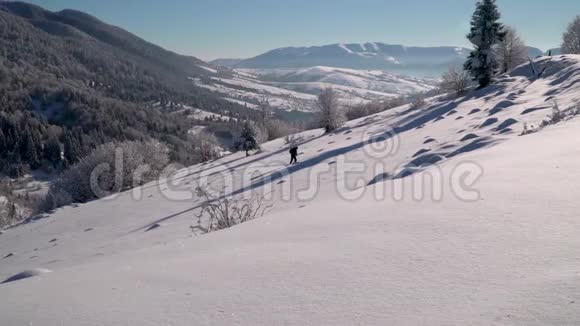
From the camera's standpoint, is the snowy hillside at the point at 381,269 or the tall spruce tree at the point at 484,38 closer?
the snowy hillside at the point at 381,269

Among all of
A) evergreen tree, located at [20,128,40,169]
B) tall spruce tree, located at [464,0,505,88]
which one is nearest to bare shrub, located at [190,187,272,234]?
tall spruce tree, located at [464,0,505,88]

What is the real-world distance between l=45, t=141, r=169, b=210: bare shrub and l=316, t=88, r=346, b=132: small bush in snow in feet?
63.8

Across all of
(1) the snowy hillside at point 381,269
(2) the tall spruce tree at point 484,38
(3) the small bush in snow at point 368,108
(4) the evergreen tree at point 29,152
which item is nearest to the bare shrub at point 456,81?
(2) the tall spruce tree at point 484,38

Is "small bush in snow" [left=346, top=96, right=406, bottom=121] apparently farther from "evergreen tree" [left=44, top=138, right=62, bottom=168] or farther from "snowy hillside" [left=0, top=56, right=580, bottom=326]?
"evergreen tree" [left=44, top=138, right=62, bottom=168]

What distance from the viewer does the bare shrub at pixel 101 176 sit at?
29489 mm

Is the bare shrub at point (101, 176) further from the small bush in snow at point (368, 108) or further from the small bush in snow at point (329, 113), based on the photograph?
the small bush in snow at point (368, 108)

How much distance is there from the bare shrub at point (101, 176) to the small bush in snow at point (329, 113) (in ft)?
63.8

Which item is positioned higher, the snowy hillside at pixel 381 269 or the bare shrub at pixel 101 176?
the snowy hillside at pixel 381 269

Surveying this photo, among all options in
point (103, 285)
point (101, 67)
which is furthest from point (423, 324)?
point (101, 67)

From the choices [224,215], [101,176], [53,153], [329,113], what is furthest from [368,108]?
[53,153]

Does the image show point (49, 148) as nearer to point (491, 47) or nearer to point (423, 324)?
point (491, 47)

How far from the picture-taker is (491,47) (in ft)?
98.9

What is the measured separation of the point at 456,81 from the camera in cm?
3312

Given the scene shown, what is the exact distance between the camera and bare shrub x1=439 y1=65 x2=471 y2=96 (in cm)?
3244
